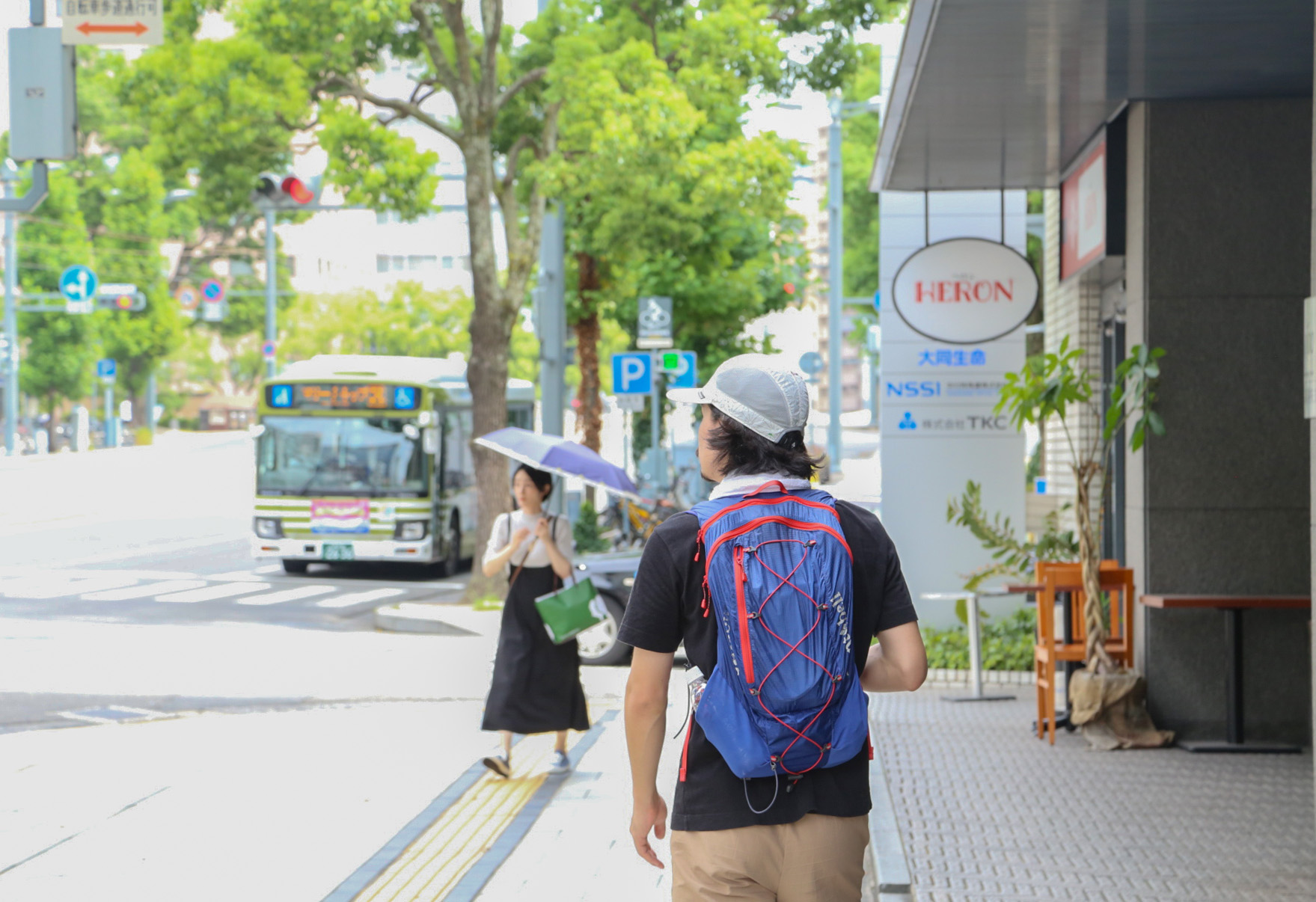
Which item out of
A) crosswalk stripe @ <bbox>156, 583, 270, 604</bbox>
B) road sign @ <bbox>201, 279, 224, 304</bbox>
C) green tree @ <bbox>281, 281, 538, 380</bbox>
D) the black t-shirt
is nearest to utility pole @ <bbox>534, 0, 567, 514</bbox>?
crosswalk stripe @ <bbox>156, 583, 270, 604</bbox>

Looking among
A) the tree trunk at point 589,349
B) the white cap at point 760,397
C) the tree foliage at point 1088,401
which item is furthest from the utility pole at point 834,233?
the white cap at point 760,397

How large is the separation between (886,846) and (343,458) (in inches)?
643

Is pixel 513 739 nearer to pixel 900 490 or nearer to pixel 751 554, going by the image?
pixel 900 490

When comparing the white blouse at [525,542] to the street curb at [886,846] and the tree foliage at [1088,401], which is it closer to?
the street curb at [886,846]

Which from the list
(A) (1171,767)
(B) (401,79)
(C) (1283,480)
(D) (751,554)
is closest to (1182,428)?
(C) (1283,480)

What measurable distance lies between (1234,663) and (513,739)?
4270 mm

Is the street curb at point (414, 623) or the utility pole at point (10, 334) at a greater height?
the utility pole at point (10, 334)

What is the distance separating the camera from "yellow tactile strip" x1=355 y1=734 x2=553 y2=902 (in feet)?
19.5

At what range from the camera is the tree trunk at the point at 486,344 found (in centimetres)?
1744

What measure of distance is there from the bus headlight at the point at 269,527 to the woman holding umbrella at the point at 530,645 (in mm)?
13602

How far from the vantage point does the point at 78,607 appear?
17141 millimetres

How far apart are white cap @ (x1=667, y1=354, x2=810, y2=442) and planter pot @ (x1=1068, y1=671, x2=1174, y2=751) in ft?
20.2

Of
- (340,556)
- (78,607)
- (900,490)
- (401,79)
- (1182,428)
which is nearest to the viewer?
(1182,428)

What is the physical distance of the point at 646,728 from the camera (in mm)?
3055
